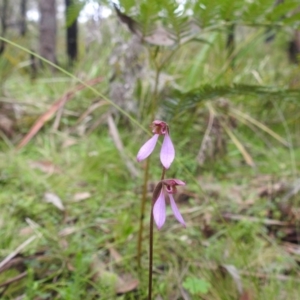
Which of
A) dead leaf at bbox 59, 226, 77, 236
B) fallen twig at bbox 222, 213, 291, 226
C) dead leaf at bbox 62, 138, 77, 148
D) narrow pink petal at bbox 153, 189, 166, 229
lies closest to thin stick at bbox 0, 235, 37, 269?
dead leaf at bbox 59, 226, 77, 236

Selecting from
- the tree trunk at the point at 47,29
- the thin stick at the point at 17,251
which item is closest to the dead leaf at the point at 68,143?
the thin stick at the point at 17,251

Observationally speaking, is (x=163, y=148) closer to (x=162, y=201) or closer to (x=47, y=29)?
(x=162, y=201)

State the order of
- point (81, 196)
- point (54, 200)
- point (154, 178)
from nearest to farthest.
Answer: point (54, 200) < point (81, 196) < point (154, 178)

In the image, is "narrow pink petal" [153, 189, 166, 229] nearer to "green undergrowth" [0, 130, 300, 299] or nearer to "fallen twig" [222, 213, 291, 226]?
"green undergrowth" [0, 130, 300, 299]

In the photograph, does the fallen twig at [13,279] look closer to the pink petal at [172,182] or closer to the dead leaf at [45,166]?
the pink petal at [172,182]

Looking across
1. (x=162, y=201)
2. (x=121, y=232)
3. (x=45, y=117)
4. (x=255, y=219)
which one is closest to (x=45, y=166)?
(x=45, y=117)

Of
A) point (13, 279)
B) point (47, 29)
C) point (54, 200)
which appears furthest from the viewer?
point (47, 29)

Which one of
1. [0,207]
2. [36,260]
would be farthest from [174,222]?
[0,207]
